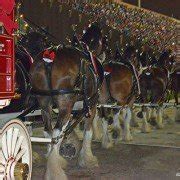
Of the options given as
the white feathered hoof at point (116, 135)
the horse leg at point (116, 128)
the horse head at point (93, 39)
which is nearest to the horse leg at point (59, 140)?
the horse head at point (93, 39)

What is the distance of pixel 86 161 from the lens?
291 inches

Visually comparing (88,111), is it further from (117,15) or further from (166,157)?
(117,15)

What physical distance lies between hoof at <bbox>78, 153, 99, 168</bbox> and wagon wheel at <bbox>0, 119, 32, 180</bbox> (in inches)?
91.1

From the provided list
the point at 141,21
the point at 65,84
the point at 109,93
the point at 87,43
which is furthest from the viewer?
the point at 141,21

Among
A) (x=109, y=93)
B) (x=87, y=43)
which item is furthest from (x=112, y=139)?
(x=87, y=43)

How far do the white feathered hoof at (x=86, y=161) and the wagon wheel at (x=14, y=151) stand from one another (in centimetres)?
232

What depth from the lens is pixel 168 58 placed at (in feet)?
46.0

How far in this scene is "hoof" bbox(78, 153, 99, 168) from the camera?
24.2 ft

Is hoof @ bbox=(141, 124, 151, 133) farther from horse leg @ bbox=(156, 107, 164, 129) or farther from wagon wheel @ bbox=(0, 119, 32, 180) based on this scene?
wagon wheel @ bbox=(0, 119, 32, 180)

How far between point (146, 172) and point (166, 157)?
53.5 inches

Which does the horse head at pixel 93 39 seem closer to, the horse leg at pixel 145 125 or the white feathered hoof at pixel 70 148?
the white feathered hoof at pixel 70 148

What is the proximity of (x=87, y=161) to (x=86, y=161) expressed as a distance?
0.02 m

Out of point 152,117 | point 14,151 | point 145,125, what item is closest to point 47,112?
point 14,151

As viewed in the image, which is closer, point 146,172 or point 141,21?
point 146,172
